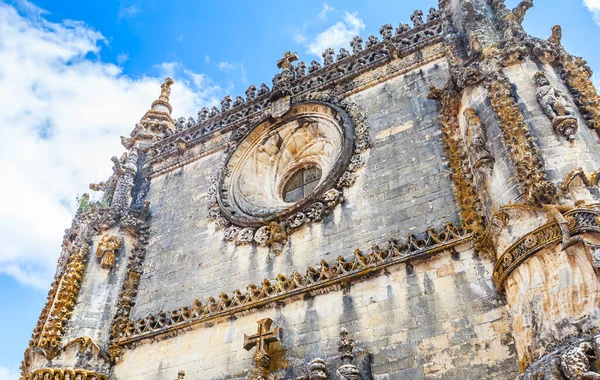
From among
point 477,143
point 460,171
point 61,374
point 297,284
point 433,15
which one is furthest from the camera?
point 433,15

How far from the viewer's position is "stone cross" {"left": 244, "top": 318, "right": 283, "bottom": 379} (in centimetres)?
792

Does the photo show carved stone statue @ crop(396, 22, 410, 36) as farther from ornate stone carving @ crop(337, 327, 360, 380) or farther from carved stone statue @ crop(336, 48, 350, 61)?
ornate stone carving @ crop(337, 327, 360, 380)

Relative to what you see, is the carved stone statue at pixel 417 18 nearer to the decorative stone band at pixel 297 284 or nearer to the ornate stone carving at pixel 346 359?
the decorative stone band at pixel 297 284

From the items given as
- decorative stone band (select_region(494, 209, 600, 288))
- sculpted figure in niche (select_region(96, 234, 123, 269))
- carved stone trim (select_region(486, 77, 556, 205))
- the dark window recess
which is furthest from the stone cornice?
decorative stone band (select_region(494, 209, 600, 288))

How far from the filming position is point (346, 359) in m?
7.21

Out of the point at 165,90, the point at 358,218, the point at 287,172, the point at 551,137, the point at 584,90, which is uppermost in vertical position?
the point at 165,90

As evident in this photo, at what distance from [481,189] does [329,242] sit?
263cm

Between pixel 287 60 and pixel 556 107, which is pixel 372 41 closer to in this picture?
pixel 287 60

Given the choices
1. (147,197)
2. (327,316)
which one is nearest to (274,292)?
(327,316)

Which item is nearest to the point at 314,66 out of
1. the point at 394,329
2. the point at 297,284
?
the point at 297,284

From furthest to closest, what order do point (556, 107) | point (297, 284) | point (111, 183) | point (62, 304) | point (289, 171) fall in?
1. point (111, 183)
2. point (289, 171)
3. point (62, 304)
4. point (297, 284)
5. point (556, 107)

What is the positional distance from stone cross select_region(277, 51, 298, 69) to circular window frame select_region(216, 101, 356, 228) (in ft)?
5.68

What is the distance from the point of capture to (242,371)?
830 cm

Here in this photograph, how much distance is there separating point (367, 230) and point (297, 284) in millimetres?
1426
